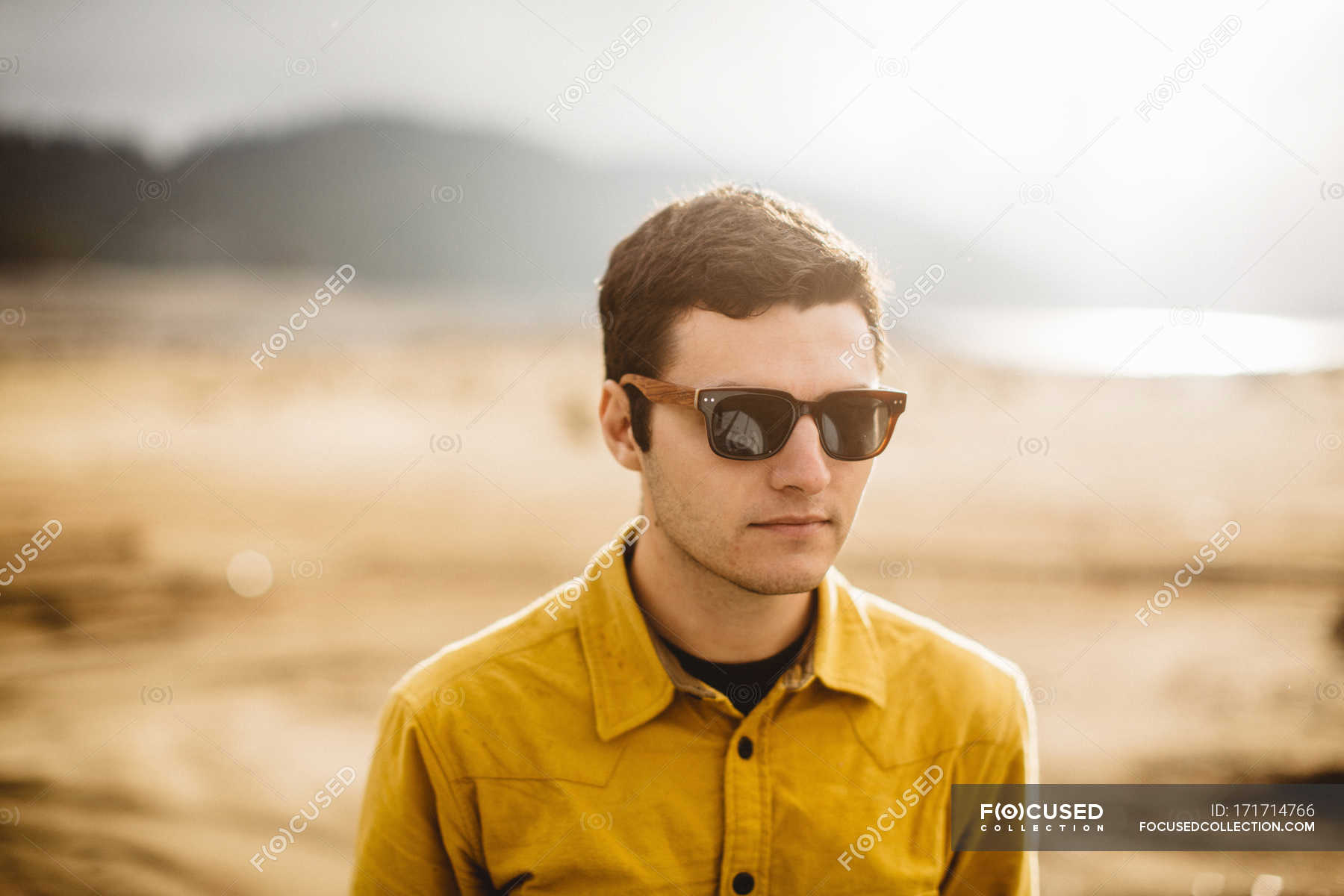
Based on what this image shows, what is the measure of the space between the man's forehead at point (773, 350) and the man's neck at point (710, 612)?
52 centimetres

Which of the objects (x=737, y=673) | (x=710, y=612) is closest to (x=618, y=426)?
(x=710, y=612)

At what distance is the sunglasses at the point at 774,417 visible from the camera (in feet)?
6.77

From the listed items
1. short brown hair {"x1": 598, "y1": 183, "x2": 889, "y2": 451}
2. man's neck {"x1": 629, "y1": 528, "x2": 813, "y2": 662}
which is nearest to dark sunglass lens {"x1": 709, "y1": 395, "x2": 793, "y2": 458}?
short brown hair {"x1": 598, "y1": 183, "x2": 889, "y2": 451}

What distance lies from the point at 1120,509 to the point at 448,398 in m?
10.3

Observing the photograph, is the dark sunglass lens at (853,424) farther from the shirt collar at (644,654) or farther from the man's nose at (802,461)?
the shirt collar at (644,654)

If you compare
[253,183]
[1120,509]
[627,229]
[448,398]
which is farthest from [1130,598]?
[253,183]

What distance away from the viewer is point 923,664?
2328 millimetres

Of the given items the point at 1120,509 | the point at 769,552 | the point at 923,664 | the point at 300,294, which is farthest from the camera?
the point at 300,294

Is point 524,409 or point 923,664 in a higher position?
point 524,409

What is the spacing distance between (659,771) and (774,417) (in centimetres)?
96

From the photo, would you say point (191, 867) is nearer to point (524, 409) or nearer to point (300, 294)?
point (524, 409)

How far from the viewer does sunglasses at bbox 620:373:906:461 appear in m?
2.06

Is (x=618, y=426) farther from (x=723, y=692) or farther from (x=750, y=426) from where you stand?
(x=723, y=692)

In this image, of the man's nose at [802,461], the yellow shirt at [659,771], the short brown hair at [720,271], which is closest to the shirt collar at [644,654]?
the yellow shirt at [659,771]
